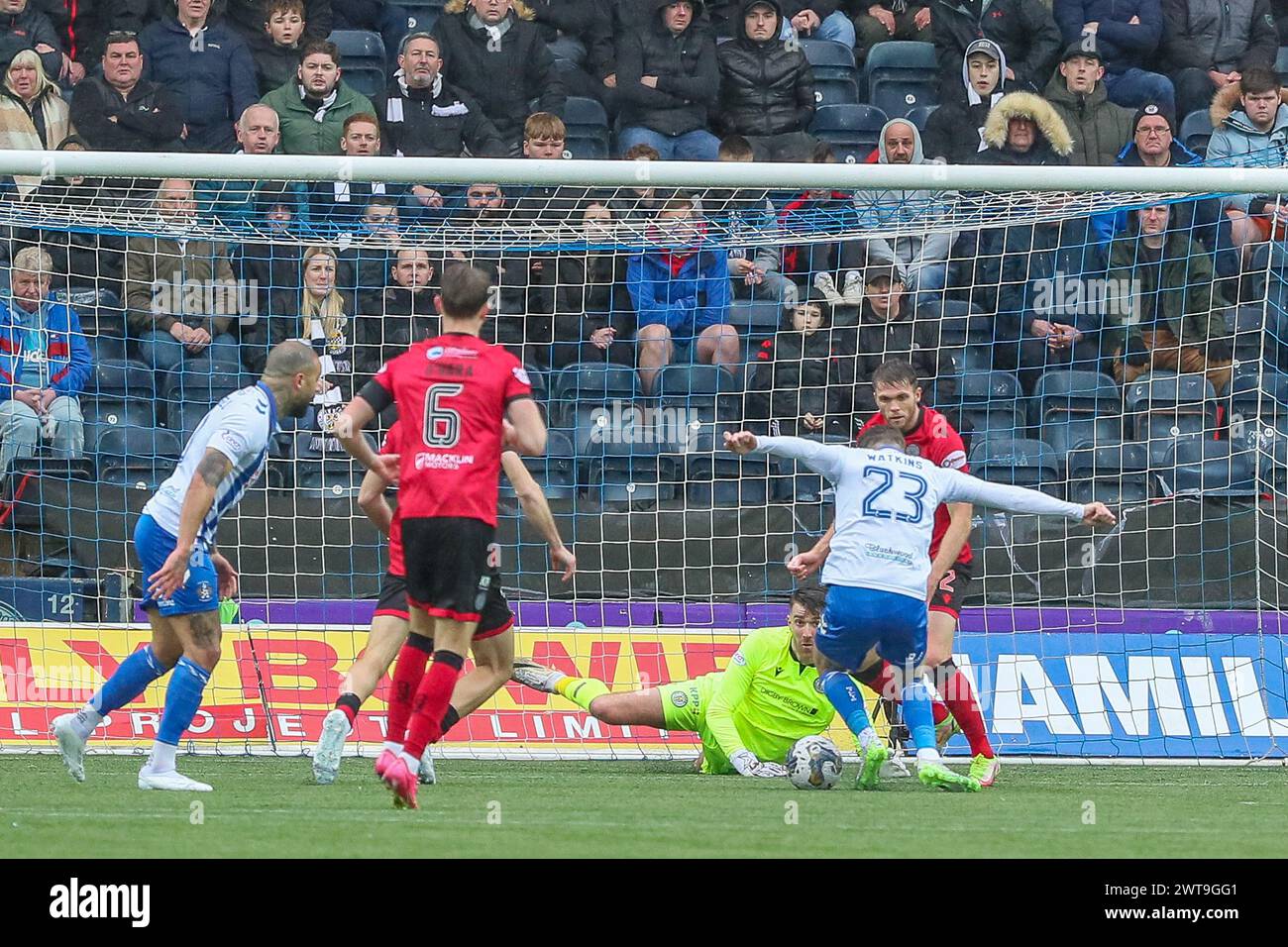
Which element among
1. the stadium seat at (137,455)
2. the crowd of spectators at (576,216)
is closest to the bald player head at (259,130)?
the crowd of spectators at (576,216)

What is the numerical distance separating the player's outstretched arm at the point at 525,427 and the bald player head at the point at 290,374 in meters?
1.44

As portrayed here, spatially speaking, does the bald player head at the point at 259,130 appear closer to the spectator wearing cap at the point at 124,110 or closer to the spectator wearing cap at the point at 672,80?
the spectator wearing cap at the point at 124,110

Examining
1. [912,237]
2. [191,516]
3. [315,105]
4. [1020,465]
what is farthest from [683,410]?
[191,516]

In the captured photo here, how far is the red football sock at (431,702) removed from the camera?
6.21m

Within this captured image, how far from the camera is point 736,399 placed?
1141 centimetres

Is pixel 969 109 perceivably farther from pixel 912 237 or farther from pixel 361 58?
pixel 361 58

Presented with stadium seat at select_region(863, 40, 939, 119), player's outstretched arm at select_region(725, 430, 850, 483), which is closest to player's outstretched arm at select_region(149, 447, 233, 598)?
player's outstretched arm at select_region(725, 430, 850, 483)

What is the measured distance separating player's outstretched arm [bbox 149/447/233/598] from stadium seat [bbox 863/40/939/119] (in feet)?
28.7

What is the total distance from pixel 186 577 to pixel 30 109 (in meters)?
6.38

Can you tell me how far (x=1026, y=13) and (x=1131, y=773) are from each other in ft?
25.1

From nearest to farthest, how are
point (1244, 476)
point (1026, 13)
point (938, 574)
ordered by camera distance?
point (938, 574)
point (1244, 476)
point (1026, 13)

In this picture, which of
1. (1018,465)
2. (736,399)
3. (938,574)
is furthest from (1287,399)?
(938,574)

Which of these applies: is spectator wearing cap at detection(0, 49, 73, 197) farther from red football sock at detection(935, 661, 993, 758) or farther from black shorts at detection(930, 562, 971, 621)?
red football sock at detection(935, 661, 993, 758)

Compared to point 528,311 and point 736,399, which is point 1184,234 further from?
point 528,311
